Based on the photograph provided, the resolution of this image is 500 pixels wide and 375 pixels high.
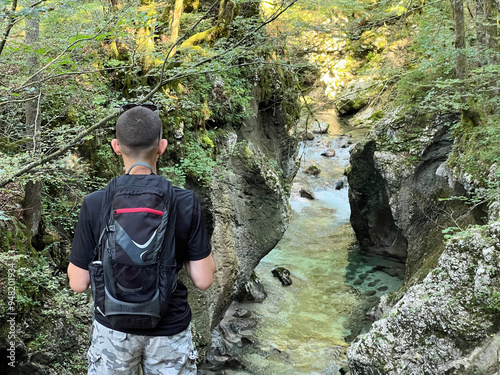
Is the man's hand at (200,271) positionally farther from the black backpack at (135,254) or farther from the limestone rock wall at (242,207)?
the limestone rock wall at (242,207)

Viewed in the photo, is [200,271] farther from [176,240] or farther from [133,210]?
[133,210]

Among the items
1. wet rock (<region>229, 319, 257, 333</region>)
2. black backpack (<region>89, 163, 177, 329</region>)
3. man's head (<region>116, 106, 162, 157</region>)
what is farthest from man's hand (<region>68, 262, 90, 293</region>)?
wet rock (<region>229, 319, 257, 333</region>)

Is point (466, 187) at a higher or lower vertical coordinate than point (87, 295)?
higher

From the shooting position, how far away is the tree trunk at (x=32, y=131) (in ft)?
13.5

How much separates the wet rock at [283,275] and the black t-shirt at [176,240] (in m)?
10.1

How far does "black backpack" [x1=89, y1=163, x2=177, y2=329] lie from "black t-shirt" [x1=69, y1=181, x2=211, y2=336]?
70 millimetres

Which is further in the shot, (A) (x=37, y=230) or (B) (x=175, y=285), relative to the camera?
(A) (x=37, y=230)

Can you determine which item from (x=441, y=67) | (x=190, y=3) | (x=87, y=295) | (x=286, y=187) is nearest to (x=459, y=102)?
(x=441, y=67)

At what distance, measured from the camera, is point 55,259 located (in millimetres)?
5090

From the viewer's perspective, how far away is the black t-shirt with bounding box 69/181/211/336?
207 centimetres

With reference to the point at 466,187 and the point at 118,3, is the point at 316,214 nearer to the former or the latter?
the point at 466,187

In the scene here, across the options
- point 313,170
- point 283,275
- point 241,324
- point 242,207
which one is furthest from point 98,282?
point 313,170

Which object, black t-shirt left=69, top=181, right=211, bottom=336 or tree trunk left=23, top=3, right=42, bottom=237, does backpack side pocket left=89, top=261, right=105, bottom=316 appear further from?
tree trunk left=23, top=3, right=42, bottom=237

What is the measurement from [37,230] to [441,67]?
9.62 meters
